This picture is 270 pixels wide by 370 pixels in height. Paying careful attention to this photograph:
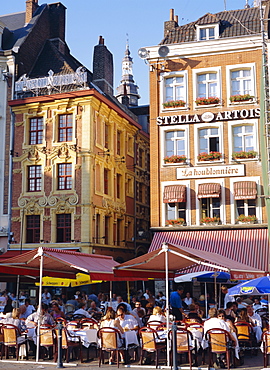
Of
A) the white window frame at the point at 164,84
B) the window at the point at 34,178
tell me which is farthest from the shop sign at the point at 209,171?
the window at the point at 34,178

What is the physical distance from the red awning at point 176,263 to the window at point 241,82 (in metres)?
12.8

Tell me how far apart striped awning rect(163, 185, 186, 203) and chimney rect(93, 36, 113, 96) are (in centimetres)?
1142

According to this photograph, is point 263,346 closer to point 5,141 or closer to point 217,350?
point 217,350

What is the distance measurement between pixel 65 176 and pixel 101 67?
935cm

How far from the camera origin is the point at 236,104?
26484 millimetres

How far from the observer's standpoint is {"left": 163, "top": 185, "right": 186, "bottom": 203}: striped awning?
26.1 meters

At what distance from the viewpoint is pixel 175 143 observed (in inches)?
1078

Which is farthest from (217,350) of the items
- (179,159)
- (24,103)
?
(24,103)

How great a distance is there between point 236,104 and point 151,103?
4437mm

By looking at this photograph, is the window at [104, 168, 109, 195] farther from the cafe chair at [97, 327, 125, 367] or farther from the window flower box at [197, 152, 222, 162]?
the cafe chair at [97, 327, 125, 367]

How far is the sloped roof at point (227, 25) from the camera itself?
1078 inches


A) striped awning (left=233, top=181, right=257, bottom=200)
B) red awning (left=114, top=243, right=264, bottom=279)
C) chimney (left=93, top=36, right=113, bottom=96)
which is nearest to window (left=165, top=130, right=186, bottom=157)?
striped awning (left=233, top=181, right=257, bottom=200)

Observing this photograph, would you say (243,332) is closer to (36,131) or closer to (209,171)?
(209,171)

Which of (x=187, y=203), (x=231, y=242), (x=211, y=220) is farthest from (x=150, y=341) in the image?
(x=187, y=203)
